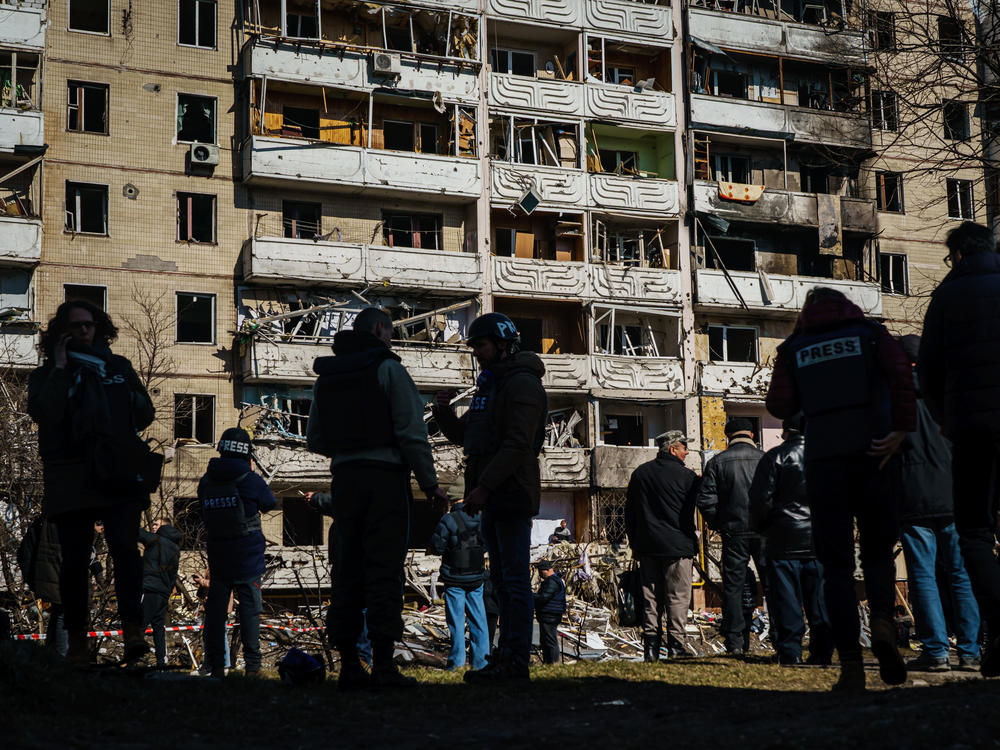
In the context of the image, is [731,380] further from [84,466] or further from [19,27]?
Answer: [84,466]

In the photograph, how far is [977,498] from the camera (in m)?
6.77

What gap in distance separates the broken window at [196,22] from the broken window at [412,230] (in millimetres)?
7787

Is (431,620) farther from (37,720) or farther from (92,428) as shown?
(37,720)

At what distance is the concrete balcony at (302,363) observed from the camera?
38.3m

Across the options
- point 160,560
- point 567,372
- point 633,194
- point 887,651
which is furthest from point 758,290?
point 887,651

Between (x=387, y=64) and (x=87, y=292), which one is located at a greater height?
(x=387, y=64)

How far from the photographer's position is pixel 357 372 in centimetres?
757

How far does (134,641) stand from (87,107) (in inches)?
1353

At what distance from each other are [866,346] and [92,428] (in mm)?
4365

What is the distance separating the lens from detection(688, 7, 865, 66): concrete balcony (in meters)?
46.4

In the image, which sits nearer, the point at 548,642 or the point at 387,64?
the point at 548,642

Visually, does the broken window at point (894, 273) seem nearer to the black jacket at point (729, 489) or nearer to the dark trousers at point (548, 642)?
the dark trousers at point (548, 642)

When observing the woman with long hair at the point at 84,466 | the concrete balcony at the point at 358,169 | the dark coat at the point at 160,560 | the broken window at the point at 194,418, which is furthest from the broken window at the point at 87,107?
the woman with long hair at the point at 84,466

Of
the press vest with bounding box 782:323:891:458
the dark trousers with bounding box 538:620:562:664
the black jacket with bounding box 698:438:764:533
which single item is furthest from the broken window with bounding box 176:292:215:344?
the press vest with bounding box 782:323:891:458
